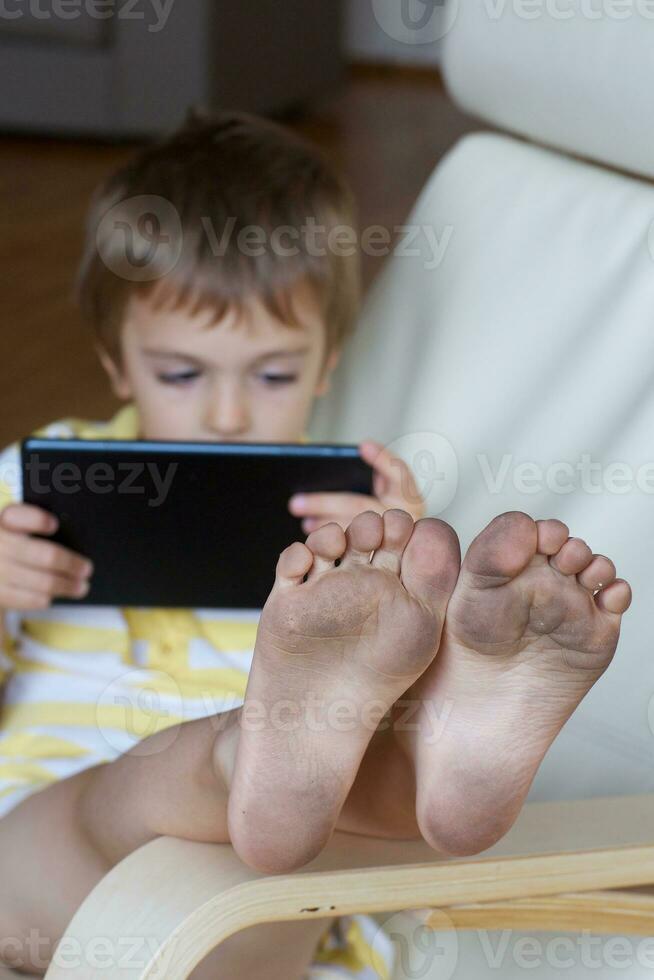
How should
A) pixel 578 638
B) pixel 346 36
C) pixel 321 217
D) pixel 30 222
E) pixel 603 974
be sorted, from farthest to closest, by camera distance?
pixel 346 36 → pixel 30 222 → pixel 321 217 → pixel 603 974 → pixel 578 638

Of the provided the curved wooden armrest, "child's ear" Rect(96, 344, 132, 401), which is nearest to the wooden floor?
"child's ear" Rect(96, 344, 132, 401)

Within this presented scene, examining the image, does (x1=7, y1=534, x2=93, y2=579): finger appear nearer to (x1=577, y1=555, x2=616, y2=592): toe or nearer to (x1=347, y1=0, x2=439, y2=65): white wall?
(x1=577, y1=555, x2=616, y2=592): toe

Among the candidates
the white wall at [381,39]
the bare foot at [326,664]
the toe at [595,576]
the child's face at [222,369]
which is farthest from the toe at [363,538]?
the white wall at [381,39]

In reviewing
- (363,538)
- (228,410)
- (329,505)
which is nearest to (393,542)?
(363,538)

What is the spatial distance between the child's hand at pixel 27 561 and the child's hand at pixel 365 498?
19 centimetres

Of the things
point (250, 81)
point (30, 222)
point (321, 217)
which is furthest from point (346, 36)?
point (321, 217)

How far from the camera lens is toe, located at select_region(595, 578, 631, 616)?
0.63m

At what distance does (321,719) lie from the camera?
667mm

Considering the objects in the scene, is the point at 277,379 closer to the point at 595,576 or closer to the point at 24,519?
the point at 24,519

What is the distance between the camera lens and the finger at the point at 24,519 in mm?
1001

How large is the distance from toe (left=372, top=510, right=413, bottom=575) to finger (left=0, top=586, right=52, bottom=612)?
0.44 m

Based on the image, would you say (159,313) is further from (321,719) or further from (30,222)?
(30,222)

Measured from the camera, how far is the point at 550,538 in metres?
0.63

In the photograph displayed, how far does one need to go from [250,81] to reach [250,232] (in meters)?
3.50
